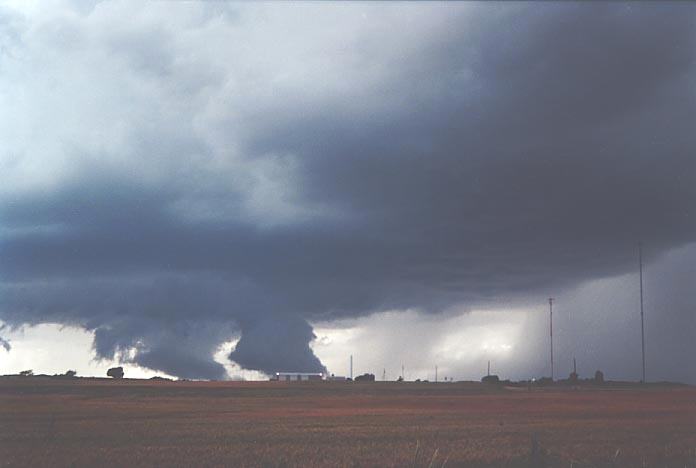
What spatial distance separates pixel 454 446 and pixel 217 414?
45.8m

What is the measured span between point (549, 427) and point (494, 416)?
18682 millimetres

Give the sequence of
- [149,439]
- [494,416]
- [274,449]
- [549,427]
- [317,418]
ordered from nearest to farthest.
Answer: [274,449]
[149,439]
[549,427]
[317,418]
[494,416]

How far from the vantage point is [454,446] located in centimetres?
5138

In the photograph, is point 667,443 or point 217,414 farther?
point 217,414

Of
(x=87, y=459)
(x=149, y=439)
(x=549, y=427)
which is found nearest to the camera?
(x=87, y=459)

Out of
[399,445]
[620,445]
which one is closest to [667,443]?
[620,445]

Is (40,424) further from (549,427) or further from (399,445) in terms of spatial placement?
(549,427)

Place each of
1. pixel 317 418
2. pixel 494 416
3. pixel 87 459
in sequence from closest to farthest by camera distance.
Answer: pixel 87 459, pixel 317 418, pixel 494 416

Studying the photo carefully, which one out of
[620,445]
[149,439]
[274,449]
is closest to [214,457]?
[274,449]

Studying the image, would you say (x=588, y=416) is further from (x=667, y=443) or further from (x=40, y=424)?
(x=40, y=424)

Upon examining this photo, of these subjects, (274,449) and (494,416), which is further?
(494,416)

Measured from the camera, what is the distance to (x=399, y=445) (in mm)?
53031

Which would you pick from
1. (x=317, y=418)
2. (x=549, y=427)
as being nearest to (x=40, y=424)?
(x=317, y=418)

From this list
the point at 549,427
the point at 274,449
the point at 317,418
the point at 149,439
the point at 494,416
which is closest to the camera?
the point at 274,449
